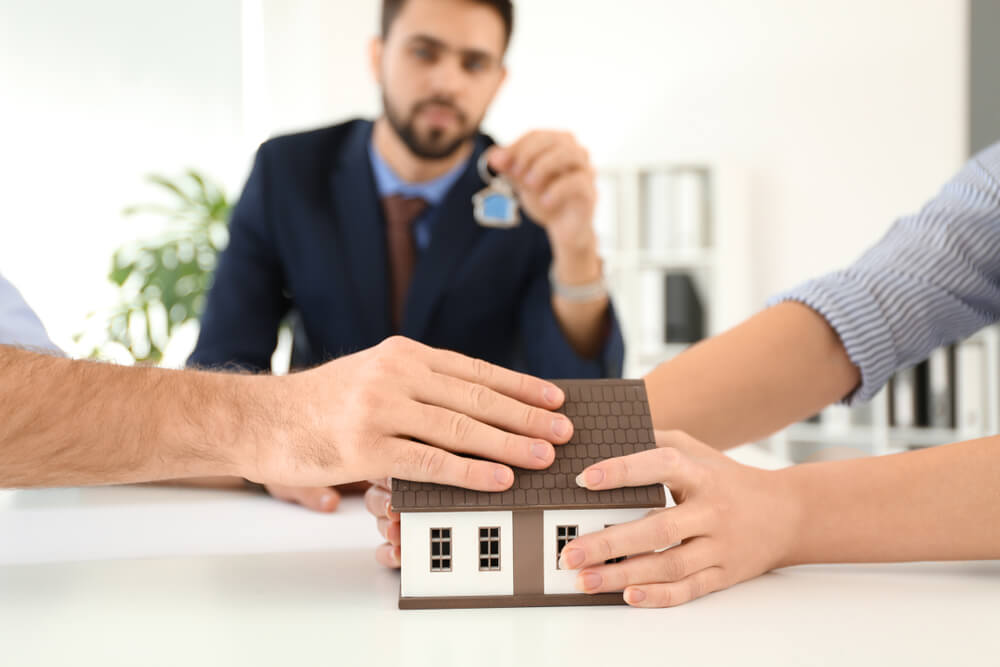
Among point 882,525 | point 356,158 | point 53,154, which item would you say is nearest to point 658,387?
point 882,525

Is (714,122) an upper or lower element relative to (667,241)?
upper

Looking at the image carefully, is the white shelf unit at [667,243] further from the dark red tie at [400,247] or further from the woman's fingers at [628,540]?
the woman's fingers at [628,540]

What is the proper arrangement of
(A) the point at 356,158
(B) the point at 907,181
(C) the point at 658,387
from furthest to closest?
(B) the point at 907,181
(A) the point at 356,158
(C) the point at 658,387

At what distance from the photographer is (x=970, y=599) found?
0.63 metres

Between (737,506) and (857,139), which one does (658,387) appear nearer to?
(737,506)

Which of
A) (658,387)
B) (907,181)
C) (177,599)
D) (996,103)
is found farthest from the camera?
(907,181)

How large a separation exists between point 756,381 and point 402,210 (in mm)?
1022

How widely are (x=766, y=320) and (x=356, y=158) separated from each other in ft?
3.71

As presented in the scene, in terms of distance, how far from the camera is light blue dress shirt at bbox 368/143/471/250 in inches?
71.5

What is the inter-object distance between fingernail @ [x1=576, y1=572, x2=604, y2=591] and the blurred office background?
3032mm

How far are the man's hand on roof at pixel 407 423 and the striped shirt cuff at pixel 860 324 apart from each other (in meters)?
0.51

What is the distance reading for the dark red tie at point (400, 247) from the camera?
179 cm

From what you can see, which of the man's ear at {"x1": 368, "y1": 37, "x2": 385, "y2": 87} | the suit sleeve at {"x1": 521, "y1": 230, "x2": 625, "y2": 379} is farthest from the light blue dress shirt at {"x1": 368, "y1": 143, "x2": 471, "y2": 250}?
the suit sleeve at {"x1": 521, "y1": 230, "x2": 625, "y2": 379}

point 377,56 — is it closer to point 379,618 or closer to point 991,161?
point 991,161
